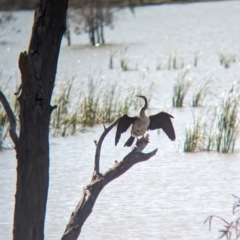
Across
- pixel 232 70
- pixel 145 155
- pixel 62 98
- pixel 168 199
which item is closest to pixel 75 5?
pixel 232 70

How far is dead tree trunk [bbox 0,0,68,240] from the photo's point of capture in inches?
160

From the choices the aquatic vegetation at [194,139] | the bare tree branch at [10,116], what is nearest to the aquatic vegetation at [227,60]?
the aquatic vegetation at [194,139]

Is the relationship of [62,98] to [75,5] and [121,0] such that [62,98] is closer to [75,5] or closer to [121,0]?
[75,5]

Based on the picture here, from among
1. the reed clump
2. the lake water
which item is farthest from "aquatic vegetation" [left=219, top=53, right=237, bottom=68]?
the reed clump

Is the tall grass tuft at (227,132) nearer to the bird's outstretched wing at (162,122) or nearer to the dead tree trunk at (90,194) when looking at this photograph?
the bird's outstretched wing at (162,122)

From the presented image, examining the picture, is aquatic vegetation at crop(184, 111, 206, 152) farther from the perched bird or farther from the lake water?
the perched bird

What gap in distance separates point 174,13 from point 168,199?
39429mm

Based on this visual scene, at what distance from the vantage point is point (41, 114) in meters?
4.13

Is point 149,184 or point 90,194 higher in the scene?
point 90,194

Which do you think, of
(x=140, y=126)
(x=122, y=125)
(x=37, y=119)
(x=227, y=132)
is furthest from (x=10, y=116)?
(x=227, y=132)

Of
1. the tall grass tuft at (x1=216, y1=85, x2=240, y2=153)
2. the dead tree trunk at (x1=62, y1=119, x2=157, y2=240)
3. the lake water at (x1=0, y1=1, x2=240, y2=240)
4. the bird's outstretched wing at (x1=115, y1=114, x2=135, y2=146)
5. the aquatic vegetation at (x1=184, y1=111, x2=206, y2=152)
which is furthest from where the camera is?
the aquatic vegetation at (x1=184, y1=111, x2=206, y2=152)

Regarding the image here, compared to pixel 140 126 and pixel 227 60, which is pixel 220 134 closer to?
pixel 140 126

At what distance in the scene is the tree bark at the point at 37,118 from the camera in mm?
4074

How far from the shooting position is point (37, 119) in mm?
4133
